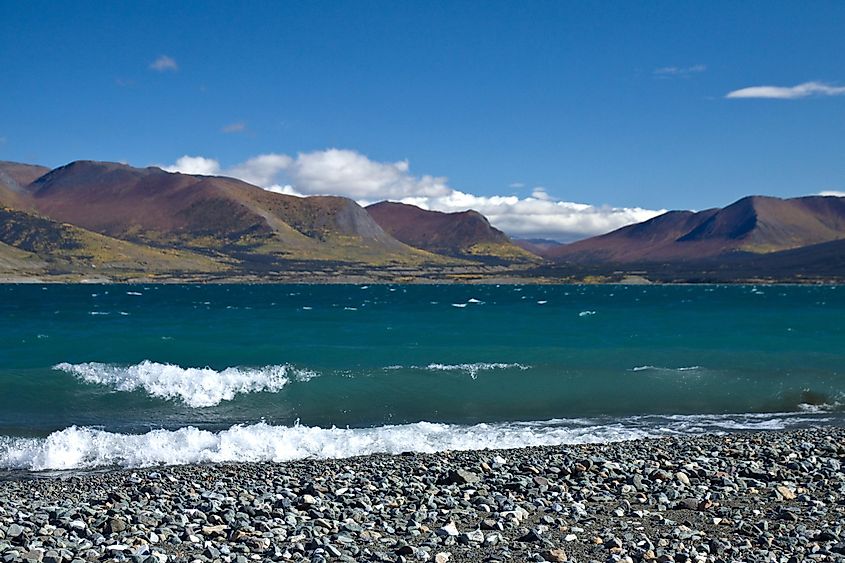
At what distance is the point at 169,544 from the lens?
1006 centimetres

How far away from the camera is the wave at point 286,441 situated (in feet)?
64.0

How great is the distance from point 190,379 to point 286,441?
13.8 metres

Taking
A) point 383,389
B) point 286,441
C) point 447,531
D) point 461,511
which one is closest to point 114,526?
point 447,531

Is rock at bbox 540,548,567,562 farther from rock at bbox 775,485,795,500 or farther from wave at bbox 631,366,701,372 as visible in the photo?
wave at bbox 631,366,701,372

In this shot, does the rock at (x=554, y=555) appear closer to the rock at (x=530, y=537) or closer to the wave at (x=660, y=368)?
the rock at (x=530, y=537)

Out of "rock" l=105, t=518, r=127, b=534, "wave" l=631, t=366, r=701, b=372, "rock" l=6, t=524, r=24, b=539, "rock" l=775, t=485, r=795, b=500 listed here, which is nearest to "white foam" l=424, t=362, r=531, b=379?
"wave" l=631, t=366, r=701, b=372

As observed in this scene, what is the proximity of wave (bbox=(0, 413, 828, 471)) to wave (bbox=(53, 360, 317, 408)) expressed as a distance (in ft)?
22.8

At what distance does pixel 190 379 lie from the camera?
3347 centimetres

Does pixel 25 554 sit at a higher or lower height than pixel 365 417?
higher

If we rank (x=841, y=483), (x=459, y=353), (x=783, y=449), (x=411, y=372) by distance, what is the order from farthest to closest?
(x=459, y=353)
(x=411, y=372)
(x=783, y=449)
(x=841, y=483)

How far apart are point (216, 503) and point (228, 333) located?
46481 millimetres

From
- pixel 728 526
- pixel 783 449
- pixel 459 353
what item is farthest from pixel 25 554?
pixel 459 353

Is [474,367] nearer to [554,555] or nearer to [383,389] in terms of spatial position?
[383,389]

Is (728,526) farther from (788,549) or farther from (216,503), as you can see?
(216,503)
